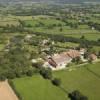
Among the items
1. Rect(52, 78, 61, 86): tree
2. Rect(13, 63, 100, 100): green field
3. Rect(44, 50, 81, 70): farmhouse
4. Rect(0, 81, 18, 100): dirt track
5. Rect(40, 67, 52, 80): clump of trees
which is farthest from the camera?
Rect(44, 50, 81, 70): farmhouse

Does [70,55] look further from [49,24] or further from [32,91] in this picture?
[49,24]

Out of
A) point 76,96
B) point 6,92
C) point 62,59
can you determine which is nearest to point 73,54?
point 62,59

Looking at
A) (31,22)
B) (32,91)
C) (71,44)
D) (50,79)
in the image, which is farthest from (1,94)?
(31,22)

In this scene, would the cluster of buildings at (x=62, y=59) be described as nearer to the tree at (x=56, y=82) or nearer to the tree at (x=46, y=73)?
the tree at (x=46, y=73)

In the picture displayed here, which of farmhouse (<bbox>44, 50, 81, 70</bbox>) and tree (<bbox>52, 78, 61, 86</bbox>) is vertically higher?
tree (<bbox>52, 78, 61, 86</bbox>)

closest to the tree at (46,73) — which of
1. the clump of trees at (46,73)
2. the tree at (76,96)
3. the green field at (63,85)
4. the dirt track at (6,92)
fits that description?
the clump of trees at (46,73)

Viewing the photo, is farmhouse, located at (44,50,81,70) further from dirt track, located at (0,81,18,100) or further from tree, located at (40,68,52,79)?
dirt track, located at (0,81,18,100)

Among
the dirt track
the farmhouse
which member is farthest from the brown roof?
the dirt track
